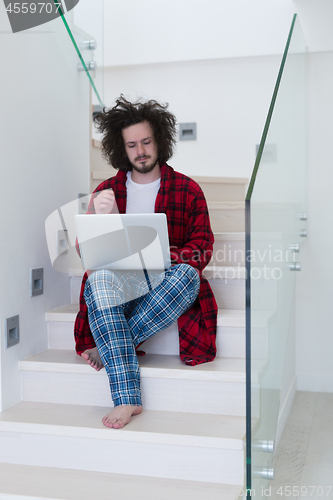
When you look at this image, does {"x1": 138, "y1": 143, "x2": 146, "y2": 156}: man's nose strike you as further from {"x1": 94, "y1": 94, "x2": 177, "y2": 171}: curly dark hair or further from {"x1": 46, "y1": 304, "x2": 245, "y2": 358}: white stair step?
{"x1": 46, "y1": 304, "x2": 245, "y2": 358}: white stair step

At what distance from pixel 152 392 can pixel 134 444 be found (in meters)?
0.21

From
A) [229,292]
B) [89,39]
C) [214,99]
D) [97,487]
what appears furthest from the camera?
[214,99]

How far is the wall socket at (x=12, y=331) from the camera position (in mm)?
1785

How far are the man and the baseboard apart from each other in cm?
148

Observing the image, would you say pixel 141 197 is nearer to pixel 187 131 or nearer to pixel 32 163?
pixel 32 163

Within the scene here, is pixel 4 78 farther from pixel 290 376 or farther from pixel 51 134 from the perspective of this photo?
pixel 290 376

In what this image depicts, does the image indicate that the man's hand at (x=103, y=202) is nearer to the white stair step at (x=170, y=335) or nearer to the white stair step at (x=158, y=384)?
the white stair step at (x=170, y=335)

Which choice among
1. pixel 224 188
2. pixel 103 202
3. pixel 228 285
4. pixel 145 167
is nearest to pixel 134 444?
pixel 228 285

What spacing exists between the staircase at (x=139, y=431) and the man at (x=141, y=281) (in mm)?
75

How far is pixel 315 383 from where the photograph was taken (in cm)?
302

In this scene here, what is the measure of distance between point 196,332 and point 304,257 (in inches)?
56.0

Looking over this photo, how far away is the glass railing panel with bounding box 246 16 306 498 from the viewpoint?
127 centimetres

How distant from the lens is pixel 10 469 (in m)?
1.59

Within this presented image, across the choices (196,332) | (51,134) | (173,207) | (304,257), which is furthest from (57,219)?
(304,257)
